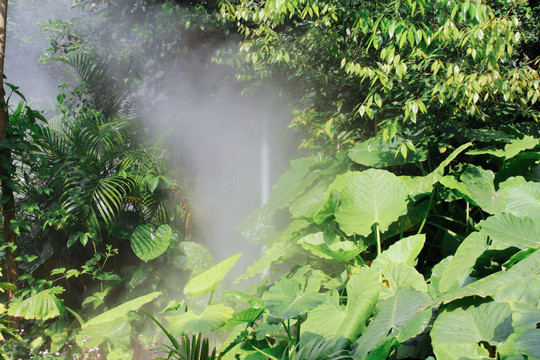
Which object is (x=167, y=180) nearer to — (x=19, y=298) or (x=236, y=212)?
(x=236, y=212)

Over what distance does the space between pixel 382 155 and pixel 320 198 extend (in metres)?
0.49

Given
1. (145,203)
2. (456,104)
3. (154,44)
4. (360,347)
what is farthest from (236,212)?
(360,347)

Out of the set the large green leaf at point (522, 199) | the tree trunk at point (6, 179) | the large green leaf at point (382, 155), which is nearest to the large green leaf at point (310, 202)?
the large green leaf at point (382, 155)

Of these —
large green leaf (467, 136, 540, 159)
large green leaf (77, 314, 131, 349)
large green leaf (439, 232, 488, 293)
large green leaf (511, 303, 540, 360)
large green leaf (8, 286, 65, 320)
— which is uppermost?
large green leaf (467, 136, 540, 159)

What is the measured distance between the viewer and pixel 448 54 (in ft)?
8.12

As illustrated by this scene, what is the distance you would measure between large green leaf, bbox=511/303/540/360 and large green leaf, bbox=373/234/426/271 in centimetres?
70

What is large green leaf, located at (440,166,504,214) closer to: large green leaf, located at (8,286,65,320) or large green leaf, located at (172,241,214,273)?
large green leaf, located at (172,241,214,273)

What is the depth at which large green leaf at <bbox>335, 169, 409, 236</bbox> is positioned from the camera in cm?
200

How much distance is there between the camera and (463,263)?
1.56 meters

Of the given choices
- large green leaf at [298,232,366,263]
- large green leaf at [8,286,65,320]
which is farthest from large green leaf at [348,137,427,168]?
large green leaf at [8,286,65,320]

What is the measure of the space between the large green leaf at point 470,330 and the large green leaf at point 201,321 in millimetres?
837

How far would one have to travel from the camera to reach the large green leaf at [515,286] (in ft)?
3.99

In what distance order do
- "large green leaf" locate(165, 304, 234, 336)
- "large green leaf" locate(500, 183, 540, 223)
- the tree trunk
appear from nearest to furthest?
"large green leaf" locate(165, 304, 234, 336) → "large green leaf" locate(500, 183, 540, 223) → the tree trunk

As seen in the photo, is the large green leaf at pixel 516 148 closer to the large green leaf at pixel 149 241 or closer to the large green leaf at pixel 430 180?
the large green leaf at pixel 430 180
